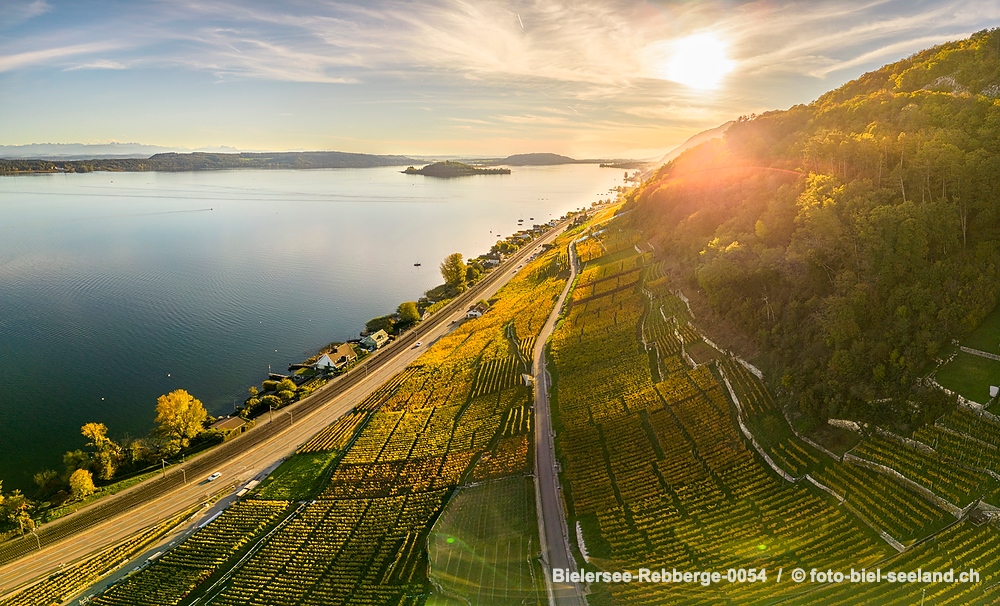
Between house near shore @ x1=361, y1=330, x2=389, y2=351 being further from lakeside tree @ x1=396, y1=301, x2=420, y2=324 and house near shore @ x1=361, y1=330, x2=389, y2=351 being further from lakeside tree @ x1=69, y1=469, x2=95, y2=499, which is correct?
lakeside tree @ x1=69, y1=469, x2=95, y2=499

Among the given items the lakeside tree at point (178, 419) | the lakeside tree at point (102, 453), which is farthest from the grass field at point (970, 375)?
the lakeside tree at point (102, 453)

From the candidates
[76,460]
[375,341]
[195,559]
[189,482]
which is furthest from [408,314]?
[195,559]

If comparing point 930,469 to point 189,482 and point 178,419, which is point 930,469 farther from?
point 178,419

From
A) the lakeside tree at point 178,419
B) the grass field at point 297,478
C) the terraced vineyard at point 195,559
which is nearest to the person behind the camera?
the terraced vineyard at point 195,559

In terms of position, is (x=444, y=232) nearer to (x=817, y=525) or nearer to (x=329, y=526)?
(x=329, y=526)

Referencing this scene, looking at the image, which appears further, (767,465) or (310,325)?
(310,325)

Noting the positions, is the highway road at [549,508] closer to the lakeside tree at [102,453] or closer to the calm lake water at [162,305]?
the calm lake water at [162,305]

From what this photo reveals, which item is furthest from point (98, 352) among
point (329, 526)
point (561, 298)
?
point (561, 298)
